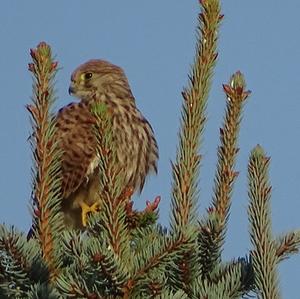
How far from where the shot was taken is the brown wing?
15.8 ft

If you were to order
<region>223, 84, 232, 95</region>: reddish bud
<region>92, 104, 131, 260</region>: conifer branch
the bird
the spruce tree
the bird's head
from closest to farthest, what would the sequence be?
1. <region>92, 104, 131, 260</region>: conifer branch
2. the spruce tree
3. <region>223, 84, 232, 95</region>: reddish bud
4. the bird
5. the bird's head

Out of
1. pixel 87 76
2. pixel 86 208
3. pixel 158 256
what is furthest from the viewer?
pixel 87 76

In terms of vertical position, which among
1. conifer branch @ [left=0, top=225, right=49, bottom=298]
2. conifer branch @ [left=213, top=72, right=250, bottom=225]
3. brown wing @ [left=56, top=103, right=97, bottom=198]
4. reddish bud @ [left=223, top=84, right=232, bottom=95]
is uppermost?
brown wing @ [left=56, top=103, right=97, bottom=198]

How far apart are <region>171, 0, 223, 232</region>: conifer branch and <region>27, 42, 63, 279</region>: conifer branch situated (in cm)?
35

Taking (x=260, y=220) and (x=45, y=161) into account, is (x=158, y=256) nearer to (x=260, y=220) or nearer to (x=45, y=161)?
(x=260, y=220)

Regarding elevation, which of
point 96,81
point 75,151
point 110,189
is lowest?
point 110,189

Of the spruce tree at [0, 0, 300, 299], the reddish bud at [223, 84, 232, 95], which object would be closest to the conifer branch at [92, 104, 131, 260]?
the spruce tree at [0, 0, 300, 299]

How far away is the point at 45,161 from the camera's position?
2359 mm

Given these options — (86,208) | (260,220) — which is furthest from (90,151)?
(260,220)

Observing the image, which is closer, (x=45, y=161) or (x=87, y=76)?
(x=45, y=161)

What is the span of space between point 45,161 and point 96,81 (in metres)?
3.38

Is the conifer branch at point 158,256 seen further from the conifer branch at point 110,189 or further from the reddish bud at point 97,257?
the reddish bud at point 97,257

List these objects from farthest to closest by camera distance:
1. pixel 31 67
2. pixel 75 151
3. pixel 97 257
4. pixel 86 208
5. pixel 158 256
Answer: pixel 75 151 < pixel 86 208 < pixel 31 67 < pixel 158 256 < pixel 97 257

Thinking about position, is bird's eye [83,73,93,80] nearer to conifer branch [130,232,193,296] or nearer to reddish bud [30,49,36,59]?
reddish bud [30,49,36,59]
